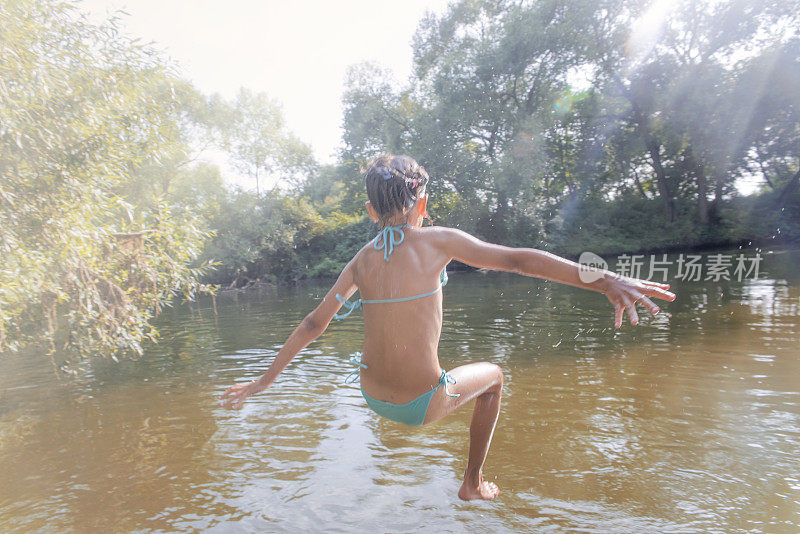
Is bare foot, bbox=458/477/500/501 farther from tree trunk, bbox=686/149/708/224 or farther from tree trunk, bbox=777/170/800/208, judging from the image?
tree trunk, bbox=777/170/800/208

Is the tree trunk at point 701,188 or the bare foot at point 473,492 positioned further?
the tree trunk at point 701,188

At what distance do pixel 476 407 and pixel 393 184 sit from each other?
5.18ft

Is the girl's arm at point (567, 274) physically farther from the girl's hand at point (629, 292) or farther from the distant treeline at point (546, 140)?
the distant treeline at point (546, 140)

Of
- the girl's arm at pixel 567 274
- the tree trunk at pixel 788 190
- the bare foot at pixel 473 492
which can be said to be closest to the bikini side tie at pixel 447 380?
the girl's arm at pixel 567 274

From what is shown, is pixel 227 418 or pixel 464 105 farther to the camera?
pixel 464 105

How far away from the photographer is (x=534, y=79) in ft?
91.9

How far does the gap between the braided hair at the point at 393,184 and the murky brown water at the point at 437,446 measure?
2.11m

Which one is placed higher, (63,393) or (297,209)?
(297,209)

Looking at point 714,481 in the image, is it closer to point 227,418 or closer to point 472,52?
point 227,418

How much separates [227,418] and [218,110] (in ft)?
107

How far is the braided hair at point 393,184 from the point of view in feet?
9.34

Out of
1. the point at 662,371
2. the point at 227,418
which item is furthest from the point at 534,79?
the point at 227,418

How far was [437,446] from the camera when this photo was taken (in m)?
4.55

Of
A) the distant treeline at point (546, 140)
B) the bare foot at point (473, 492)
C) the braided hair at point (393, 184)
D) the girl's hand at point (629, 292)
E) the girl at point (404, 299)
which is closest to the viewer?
the girl's hand at point (629, 292)
